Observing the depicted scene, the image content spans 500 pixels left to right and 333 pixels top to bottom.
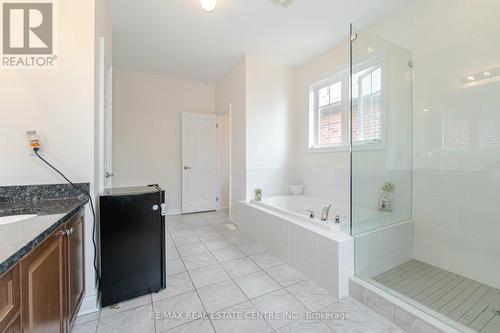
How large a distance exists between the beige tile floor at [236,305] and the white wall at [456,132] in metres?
1.09

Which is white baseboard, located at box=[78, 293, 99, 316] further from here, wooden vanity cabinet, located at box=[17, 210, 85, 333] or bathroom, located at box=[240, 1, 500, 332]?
bathroom, located at box=[240, 1, 500, 332]

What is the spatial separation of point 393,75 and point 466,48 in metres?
0.56

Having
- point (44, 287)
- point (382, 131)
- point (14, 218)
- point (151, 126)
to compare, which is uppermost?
point (151, 126)

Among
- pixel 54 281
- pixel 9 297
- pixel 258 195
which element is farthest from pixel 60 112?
pixel 258 195

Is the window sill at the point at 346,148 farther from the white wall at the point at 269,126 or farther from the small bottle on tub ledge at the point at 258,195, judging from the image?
the small bottle on tub ledge at the point at 258,195

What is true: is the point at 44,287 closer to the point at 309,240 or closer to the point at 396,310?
the point at 309,240

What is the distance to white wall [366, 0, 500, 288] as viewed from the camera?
1719 millimetres

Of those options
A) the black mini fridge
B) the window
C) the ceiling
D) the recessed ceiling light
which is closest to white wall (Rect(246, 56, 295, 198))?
the ceiling

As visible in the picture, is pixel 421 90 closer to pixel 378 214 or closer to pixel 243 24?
pixel 378 214

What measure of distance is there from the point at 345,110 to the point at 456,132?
49.2 inches

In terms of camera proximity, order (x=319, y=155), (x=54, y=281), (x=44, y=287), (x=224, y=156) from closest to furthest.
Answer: (x=44, y=287), (x=54, y=281), (x=319, y=155), (x=224, y=156)

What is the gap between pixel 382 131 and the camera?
2.33 m

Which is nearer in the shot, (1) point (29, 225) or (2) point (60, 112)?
(1) point (29, 225)

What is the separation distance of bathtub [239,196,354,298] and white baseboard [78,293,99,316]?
64.6 inches
